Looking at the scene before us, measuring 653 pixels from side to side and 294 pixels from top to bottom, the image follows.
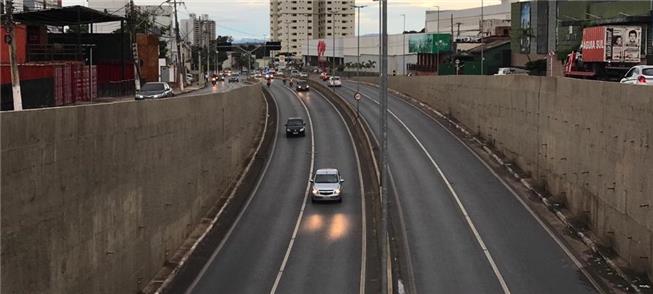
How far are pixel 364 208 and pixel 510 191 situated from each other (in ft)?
28.5

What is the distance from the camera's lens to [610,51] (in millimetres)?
39219

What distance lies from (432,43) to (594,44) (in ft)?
275

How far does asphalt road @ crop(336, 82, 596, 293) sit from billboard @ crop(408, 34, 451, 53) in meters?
72.4

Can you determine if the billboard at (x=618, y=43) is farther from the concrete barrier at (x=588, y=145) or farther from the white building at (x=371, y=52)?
the white building at (x=371, y=52)

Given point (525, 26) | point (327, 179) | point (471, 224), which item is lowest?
point (471, 224)

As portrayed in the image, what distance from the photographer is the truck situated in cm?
3866

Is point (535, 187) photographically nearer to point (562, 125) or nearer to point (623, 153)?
point (562, 125)

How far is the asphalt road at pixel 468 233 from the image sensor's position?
25672 mm

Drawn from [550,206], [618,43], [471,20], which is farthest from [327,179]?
[471,20]

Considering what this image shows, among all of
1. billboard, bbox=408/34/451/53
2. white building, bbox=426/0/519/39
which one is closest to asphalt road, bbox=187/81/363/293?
billboard, bbox=408/34/451/53

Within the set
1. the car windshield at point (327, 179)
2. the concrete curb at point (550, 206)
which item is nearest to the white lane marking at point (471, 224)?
the concrete curb at point (550, 206)

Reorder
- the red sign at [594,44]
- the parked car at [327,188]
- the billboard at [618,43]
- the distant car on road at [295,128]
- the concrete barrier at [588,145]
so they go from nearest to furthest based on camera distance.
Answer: the concrete barrier at [588,145], the billboard at [618,43], the parked car at [327,188], the red sign at [594,44], the distant car on road at [295,128]

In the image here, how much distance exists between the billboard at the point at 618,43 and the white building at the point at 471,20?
300ft

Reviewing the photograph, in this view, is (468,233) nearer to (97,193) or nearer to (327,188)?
(327,188)
